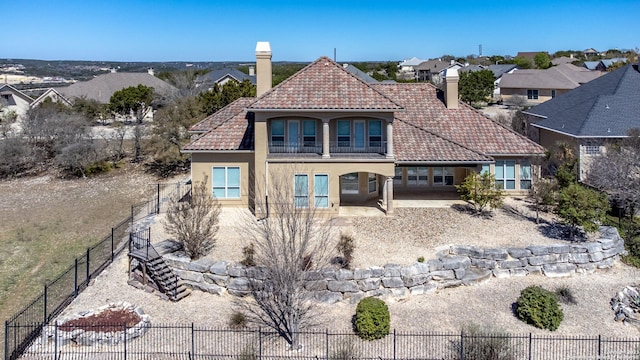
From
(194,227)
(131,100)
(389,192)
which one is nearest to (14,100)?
(131,100)

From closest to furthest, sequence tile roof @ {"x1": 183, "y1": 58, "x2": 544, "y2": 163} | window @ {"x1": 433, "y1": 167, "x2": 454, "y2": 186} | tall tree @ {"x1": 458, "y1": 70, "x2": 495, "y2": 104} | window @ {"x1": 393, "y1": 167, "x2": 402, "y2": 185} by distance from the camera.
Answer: tile roof @ {"x1": 183, "y1": 58, "x2": 544, "y2": 163}
window @ {"x1": 393, "y1": 167, "x2": 402, "y2": 185}
window @ {"x1": 433, "y1": 167, "x2": 454, "y2": 186}
tall tree @ {"x1": 458, "y1": 70, "x2": 495, "y2": 104}

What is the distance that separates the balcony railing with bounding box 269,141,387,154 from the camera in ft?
92.0

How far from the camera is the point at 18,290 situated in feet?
72.0

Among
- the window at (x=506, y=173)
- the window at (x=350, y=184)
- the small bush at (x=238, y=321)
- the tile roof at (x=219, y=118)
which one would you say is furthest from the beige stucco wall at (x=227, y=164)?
the window at (x=506, y=173)

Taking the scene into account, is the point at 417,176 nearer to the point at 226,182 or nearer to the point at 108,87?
the point at 226,182

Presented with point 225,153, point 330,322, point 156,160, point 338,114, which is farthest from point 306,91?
point 156,160

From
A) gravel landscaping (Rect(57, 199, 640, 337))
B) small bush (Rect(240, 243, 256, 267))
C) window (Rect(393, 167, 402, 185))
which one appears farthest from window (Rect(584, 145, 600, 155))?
small bush (Rect(240, 243, 256, 267))

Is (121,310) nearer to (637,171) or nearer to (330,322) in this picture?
(330,322)

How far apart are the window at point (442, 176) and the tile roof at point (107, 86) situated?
45.7 metres

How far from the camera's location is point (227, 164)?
95.0ft

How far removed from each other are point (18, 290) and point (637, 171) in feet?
97.5

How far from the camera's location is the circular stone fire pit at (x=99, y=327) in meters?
16.9

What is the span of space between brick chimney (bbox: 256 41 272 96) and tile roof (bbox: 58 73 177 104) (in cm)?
4103

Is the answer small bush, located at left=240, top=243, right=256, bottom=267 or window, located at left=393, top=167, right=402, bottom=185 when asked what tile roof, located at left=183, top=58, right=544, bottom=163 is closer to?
window, located at left=393, top=167, right=402, bottom=185
